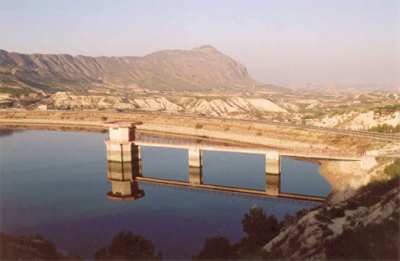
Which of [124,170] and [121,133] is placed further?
[121,133]

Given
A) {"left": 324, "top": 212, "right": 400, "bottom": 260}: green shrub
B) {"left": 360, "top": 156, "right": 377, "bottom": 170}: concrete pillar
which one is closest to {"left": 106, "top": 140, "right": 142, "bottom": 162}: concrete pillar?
{"left": 360, "top": 156, "right": 377, "bottom": 170}: concrete pillar

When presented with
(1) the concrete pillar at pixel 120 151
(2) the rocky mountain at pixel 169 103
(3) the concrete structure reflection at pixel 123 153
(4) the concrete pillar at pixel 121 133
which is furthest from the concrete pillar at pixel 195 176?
(2) the rocky mountain at pixel 169 103

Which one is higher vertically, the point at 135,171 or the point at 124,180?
the point at 135,171

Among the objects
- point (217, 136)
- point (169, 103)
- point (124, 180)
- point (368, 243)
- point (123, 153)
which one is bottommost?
point (124, 180)

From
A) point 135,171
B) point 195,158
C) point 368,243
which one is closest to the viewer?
point 368,243

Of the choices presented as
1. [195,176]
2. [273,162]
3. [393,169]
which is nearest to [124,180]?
[195,176]

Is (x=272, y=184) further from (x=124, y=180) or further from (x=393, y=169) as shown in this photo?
(x=124, y=180)

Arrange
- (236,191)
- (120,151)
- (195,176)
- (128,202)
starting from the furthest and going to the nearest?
1. (120,151)
2. (195,176)
3. (236,191)
4. (128,202)
